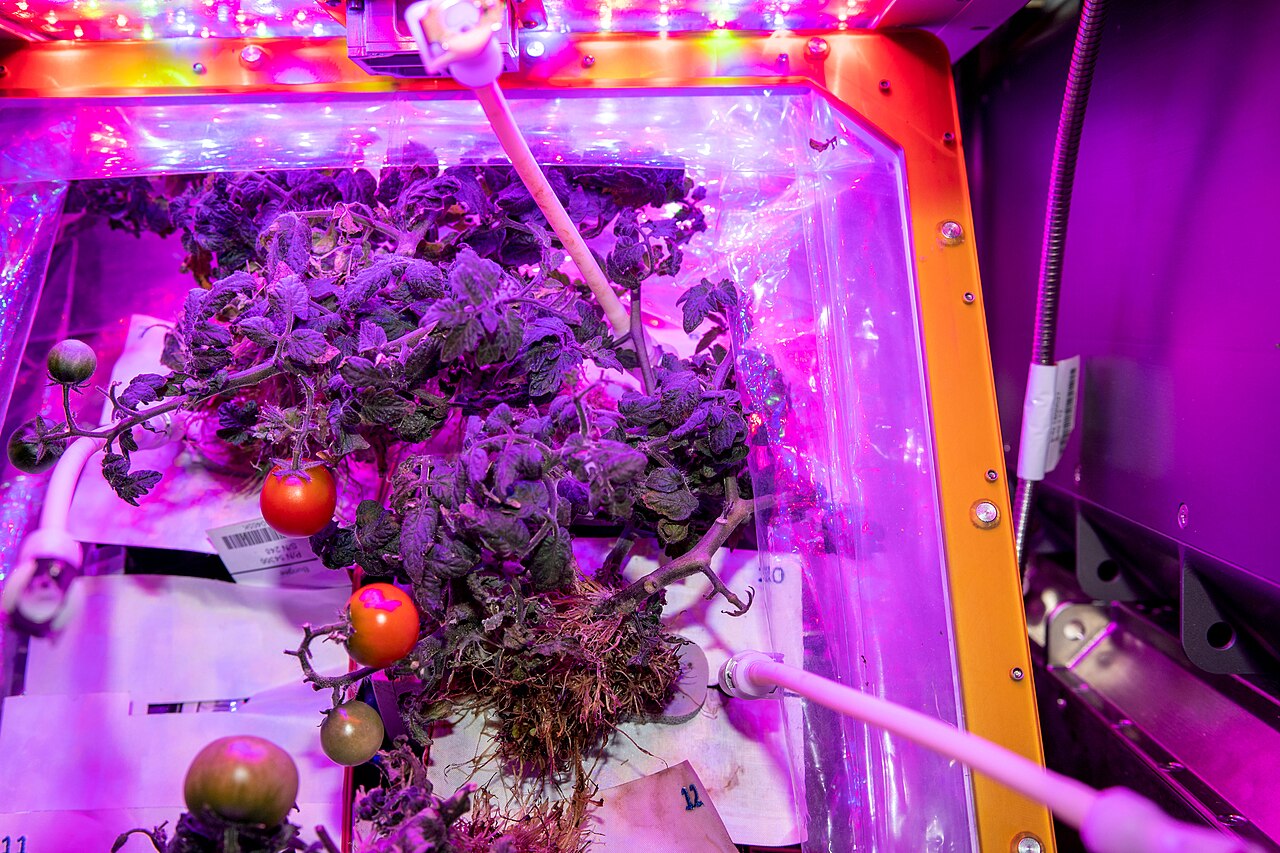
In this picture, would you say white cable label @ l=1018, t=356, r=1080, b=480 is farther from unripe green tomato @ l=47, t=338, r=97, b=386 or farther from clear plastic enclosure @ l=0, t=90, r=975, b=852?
unripe green tomato @ l=47, t=338, r=97, b=386

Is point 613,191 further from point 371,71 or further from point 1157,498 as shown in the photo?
point 1157,498

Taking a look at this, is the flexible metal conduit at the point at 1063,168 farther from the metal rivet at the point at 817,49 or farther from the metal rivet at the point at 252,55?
the metal rivet at the point at 252,55

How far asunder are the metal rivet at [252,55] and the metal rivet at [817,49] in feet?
1.68

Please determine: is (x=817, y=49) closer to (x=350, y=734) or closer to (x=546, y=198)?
(x=546, y=198)

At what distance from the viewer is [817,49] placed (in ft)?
2.54

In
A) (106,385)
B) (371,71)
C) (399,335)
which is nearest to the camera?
(399,335)

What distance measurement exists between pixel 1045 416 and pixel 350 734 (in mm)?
724

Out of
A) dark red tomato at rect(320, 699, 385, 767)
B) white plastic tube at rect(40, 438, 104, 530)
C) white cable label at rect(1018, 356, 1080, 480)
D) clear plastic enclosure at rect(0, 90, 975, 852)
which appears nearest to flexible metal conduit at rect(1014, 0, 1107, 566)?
white cable label at rect(1018, 356, 1080, 480)

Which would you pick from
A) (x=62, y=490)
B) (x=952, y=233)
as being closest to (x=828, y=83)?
(x=952, y=233)

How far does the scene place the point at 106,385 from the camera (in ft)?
2.89

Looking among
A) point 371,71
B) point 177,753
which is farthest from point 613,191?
point 177,753

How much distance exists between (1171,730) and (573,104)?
34.2 inches

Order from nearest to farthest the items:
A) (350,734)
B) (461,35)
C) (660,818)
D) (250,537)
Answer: (461,35), (350,734), (660,818), (250,537)

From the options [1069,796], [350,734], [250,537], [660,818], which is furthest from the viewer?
[250,537]
